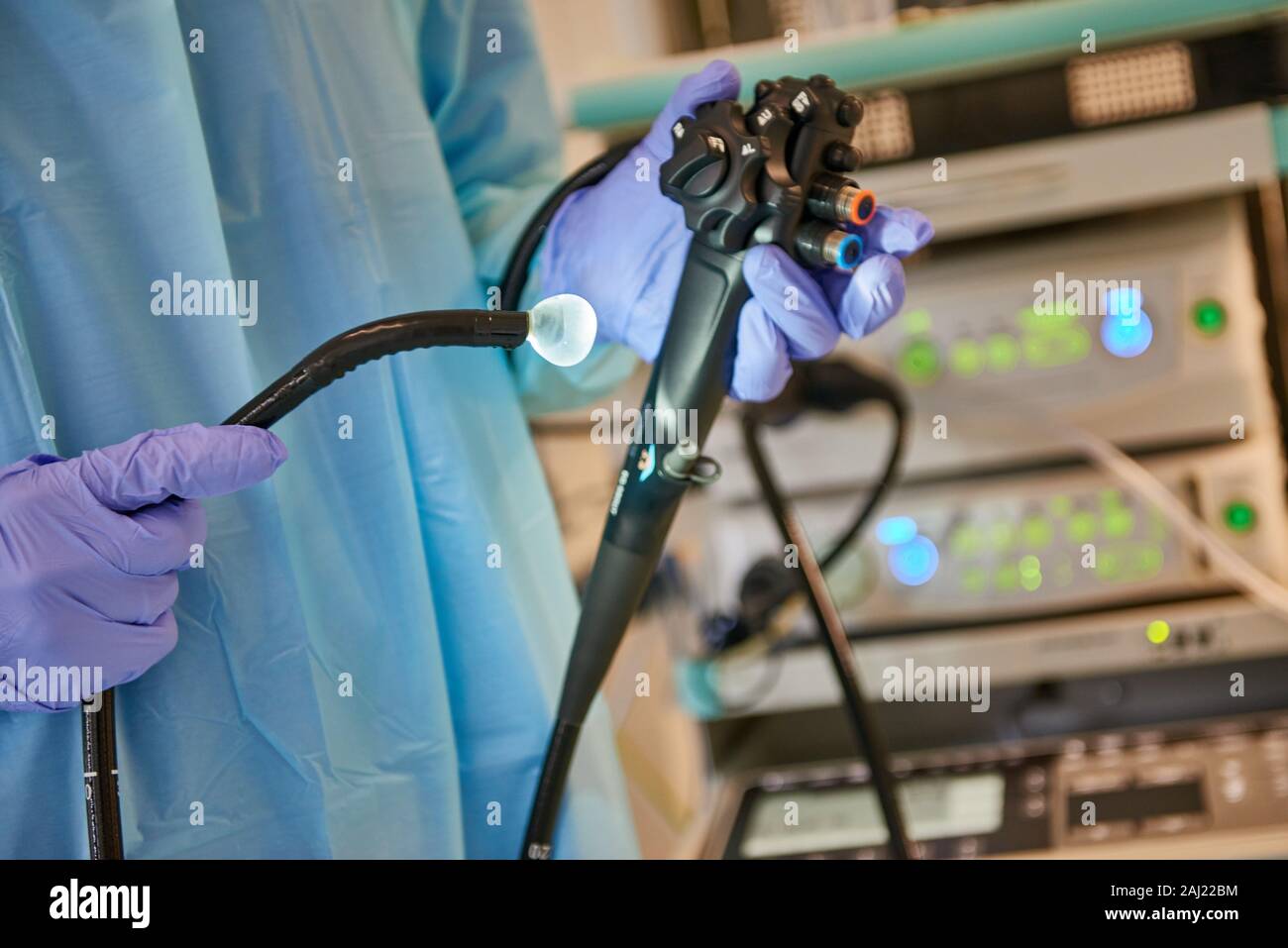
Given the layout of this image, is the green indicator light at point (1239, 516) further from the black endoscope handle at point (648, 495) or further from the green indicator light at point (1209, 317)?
the black endoscope handle at point (648, 495)

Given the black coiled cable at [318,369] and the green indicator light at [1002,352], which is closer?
the black coiled cable at [318,369]

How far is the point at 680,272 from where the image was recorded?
26.0 inches

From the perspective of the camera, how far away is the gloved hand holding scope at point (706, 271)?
54 cm

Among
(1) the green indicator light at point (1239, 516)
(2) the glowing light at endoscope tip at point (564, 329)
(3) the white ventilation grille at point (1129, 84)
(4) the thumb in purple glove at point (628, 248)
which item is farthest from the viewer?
→ (1) the green indicator light at point (1239, 516)

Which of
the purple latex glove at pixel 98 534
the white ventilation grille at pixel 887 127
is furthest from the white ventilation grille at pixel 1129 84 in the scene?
the purple latex glove at pixel 98 534

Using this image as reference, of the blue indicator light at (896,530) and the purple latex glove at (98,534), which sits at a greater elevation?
the purple latex glove at (98,534)

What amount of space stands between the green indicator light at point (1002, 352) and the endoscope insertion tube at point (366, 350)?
59 centimetres

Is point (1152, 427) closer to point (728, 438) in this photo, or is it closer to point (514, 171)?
point (728, 438)

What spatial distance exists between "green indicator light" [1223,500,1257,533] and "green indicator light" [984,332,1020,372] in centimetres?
24

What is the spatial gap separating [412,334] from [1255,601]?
84 centimetres

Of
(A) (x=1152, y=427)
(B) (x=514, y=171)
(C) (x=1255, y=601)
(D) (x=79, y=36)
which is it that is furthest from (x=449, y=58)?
(C) (x=1255, y=601)

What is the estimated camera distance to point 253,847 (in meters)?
0.63

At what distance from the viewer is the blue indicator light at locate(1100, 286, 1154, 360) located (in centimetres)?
97

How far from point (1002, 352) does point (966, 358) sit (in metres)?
0.03
